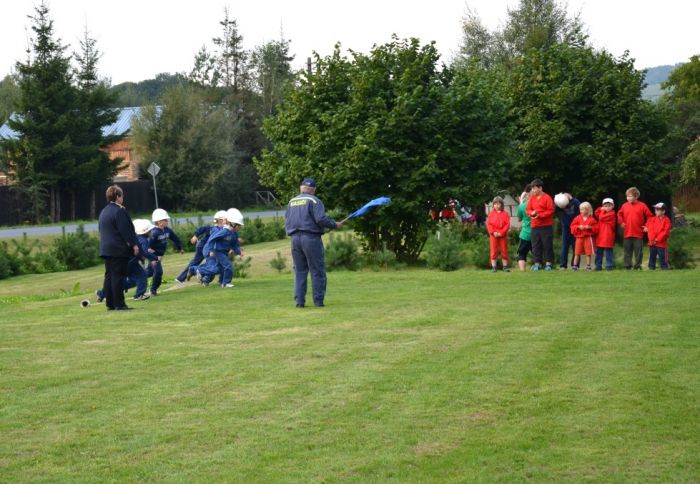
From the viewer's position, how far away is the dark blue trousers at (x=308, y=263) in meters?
15.3

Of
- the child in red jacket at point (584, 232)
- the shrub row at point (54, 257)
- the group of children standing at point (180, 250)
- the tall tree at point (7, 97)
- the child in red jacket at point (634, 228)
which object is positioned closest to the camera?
the group of children standing at point (180, 250)

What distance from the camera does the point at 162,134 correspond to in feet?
215

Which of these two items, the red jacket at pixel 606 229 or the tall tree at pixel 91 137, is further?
the tall tree at pixel 91 137

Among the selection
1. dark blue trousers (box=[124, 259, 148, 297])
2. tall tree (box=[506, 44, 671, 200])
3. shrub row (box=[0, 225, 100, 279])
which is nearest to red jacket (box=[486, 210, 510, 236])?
dark blue trousers (box=[124, 259, 148, 297])

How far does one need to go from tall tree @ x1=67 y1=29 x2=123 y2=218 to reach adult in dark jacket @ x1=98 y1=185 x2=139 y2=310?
42.7m

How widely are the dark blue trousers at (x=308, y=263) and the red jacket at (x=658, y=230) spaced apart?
9161mm

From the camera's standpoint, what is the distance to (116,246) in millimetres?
16188

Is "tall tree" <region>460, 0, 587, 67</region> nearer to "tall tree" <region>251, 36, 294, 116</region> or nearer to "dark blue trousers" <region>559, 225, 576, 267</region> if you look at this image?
"tall tree" <region>251, 36, 294, 116</region>

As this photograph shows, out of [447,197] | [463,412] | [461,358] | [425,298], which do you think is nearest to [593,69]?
[447,197]

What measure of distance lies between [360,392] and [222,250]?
11.0 m

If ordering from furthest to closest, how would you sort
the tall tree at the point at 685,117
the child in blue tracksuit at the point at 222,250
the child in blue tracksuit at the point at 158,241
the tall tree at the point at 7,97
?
the tall tree at the point at 7,97 < the tall tree at the point at 685,117 < the child in blue tracksuit at the point at 222,250 < the child in blue tracksuit at the point at 158,241

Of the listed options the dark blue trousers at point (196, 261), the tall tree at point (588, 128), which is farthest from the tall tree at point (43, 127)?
the dark blue trousers at point (196, 261)

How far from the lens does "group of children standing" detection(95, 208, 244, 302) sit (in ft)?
59.3

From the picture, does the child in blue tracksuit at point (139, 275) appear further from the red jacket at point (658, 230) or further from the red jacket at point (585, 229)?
the red jacket at point (658, 230)
